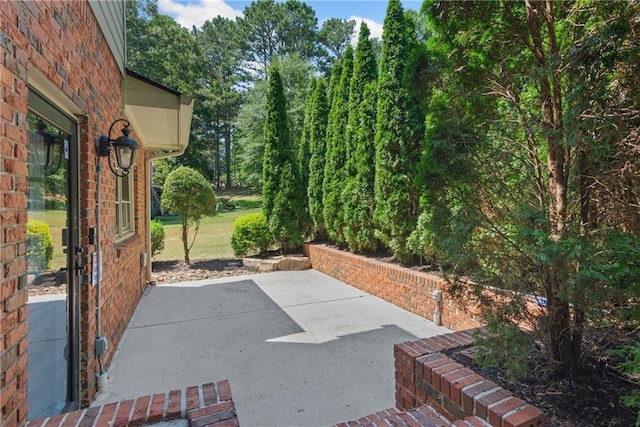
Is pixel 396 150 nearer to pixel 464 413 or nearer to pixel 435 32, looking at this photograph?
pixel 435 32

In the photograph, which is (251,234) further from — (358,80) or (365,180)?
(358,80)

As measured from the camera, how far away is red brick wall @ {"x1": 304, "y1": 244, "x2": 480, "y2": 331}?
4.03 metres

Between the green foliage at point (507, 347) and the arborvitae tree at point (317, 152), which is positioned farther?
the arborvitae tree at point (317, 152)

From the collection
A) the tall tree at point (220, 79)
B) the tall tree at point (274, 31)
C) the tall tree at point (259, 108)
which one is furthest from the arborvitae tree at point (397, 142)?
the tall tree at point (274, 31)

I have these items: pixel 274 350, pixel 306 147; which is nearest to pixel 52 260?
pixel 274 350

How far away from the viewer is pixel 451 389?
5.89ft

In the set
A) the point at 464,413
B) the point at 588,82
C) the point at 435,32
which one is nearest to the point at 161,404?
the point at 464,413

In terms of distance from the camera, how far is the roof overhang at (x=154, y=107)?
394 cm

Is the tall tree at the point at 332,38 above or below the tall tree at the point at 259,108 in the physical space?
above

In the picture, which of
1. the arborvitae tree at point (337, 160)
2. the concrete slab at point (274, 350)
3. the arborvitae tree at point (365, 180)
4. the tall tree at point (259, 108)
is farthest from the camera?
the tall tree at point (259, 108)

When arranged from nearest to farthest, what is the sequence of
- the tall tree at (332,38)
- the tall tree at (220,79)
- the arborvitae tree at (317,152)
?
the arborvitae tree at (317,152)
the tall tree at (220,79)
the tall tree at (332,38)

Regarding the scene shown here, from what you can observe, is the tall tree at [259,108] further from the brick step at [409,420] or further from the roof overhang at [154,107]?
the brick step at [409,420]

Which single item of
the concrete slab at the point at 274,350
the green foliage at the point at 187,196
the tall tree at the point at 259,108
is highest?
the tall tree at the point at 259,108

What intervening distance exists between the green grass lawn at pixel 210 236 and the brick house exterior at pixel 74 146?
5103 millimetres
